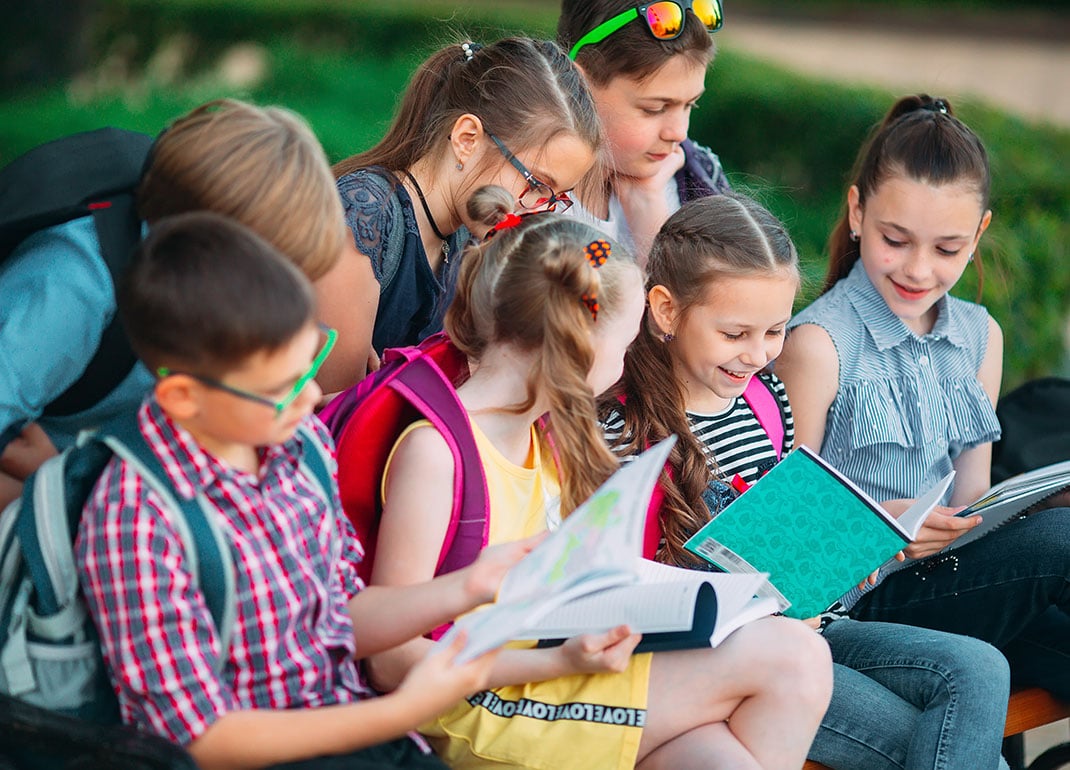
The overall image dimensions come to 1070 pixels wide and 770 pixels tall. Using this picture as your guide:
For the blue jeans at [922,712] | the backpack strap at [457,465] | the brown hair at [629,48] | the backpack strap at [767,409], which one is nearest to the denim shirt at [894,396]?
the backpack strap at [767,409]

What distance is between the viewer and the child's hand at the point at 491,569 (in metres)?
1.98

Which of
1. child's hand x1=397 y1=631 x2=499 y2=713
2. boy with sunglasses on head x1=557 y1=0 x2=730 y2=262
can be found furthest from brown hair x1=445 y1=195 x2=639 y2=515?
boy with sunglasses on head x1=557 y1=0 x2=730 y2=262

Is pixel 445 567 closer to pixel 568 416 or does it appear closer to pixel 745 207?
pixel 568 416

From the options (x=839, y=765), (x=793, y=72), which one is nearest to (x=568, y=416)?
(x=839, y=765)

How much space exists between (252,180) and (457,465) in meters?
0.59

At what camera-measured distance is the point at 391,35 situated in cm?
1149

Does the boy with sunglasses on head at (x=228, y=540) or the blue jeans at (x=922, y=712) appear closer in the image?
the boy with sunglasses on head at (x=228, y=540)

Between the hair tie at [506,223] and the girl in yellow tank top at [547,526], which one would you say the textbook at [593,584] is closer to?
the girl in yellow tank top at [547,526]


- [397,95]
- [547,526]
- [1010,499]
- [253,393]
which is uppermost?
[397,95]

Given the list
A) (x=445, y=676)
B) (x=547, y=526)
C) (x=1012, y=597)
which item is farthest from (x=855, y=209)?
(x=445, y=676)

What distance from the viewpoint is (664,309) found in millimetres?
2812

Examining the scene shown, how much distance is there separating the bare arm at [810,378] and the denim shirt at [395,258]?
84cm

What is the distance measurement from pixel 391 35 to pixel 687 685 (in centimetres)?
1007

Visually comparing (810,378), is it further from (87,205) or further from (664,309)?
(87,205)
